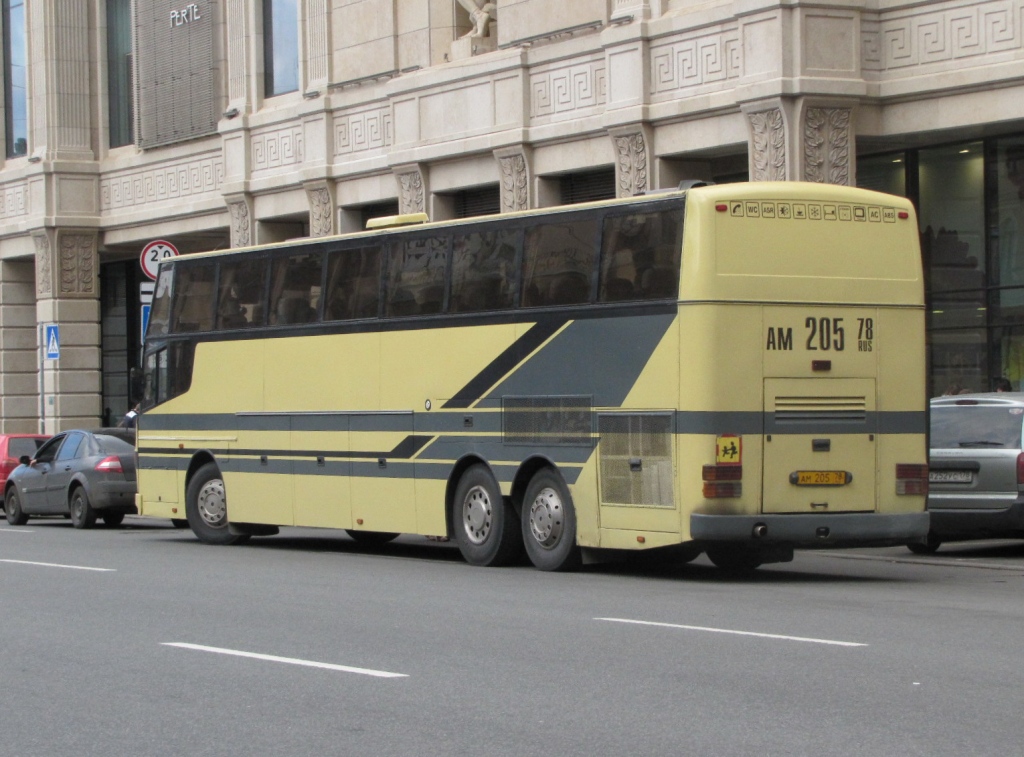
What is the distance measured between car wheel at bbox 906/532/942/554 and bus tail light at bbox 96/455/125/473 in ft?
38.9

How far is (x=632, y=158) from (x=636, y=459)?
38.2ft

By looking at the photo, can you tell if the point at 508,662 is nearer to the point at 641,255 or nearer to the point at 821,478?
the point at 821,478

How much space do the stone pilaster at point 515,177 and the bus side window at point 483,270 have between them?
11186 mm

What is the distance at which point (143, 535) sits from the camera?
77.0 feet

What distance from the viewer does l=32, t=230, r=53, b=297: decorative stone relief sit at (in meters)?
41.4

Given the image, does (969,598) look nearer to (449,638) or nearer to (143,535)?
(449,638)

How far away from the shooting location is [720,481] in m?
14.4

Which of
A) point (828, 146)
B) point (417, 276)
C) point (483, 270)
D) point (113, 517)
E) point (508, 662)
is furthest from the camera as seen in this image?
point (113, 517)

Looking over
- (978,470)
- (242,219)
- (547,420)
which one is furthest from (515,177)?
(547,420)

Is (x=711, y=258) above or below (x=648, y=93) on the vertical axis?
below

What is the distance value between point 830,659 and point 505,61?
1959 cm

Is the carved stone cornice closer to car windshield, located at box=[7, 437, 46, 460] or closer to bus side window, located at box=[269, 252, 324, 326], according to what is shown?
bus side window, located at box=[269, 252, 324, 326]

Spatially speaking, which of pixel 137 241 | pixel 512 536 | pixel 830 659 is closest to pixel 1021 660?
pixel 830 659

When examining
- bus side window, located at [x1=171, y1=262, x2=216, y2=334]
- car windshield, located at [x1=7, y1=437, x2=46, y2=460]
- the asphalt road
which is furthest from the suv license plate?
car windshield, located at [x1=7, y1=437, x2=46, y2=460]
